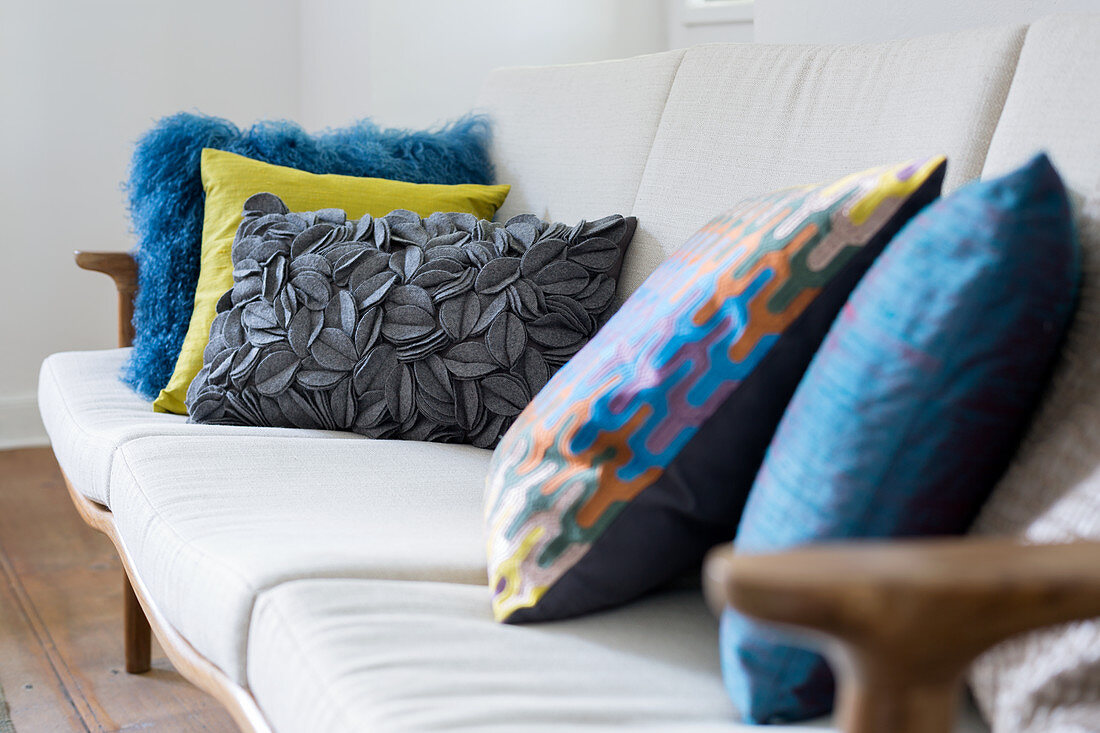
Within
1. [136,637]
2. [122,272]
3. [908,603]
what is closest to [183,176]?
[122,272]

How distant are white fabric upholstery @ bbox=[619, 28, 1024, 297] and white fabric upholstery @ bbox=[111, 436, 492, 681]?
45cm

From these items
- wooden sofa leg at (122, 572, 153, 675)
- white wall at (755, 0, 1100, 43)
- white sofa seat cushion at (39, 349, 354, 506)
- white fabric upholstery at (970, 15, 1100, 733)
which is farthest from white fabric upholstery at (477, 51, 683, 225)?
wooden sofa leg at (122, 572, 153, 675)

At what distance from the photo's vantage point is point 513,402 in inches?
53.0

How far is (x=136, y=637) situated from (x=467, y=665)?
1.11 m

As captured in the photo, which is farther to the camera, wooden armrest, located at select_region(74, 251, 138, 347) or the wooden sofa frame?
wooden armrest, located at select_region(74, 251, 138, 347)

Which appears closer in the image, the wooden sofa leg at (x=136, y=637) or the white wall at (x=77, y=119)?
the wooden sofa leg at (x=136, y=637)

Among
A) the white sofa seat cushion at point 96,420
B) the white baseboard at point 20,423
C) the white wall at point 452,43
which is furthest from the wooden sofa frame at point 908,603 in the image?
the white baseboard at point 20,423

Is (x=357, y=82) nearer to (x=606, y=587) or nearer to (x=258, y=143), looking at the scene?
(x=258, y=143)

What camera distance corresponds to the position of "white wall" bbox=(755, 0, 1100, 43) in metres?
1.45

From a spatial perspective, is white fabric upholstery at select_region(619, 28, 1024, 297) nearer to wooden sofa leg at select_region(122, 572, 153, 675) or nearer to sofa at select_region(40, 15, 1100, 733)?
sofa at select_region(40, 15, 1100, 733)

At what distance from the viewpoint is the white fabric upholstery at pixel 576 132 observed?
155 centimetres

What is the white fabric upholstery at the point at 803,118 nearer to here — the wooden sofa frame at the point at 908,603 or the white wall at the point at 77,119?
the wooden sofa frame at the point at 908,603

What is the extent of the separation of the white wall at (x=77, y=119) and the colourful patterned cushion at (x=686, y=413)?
2.38 metres

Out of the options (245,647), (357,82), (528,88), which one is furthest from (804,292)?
(357,82)
